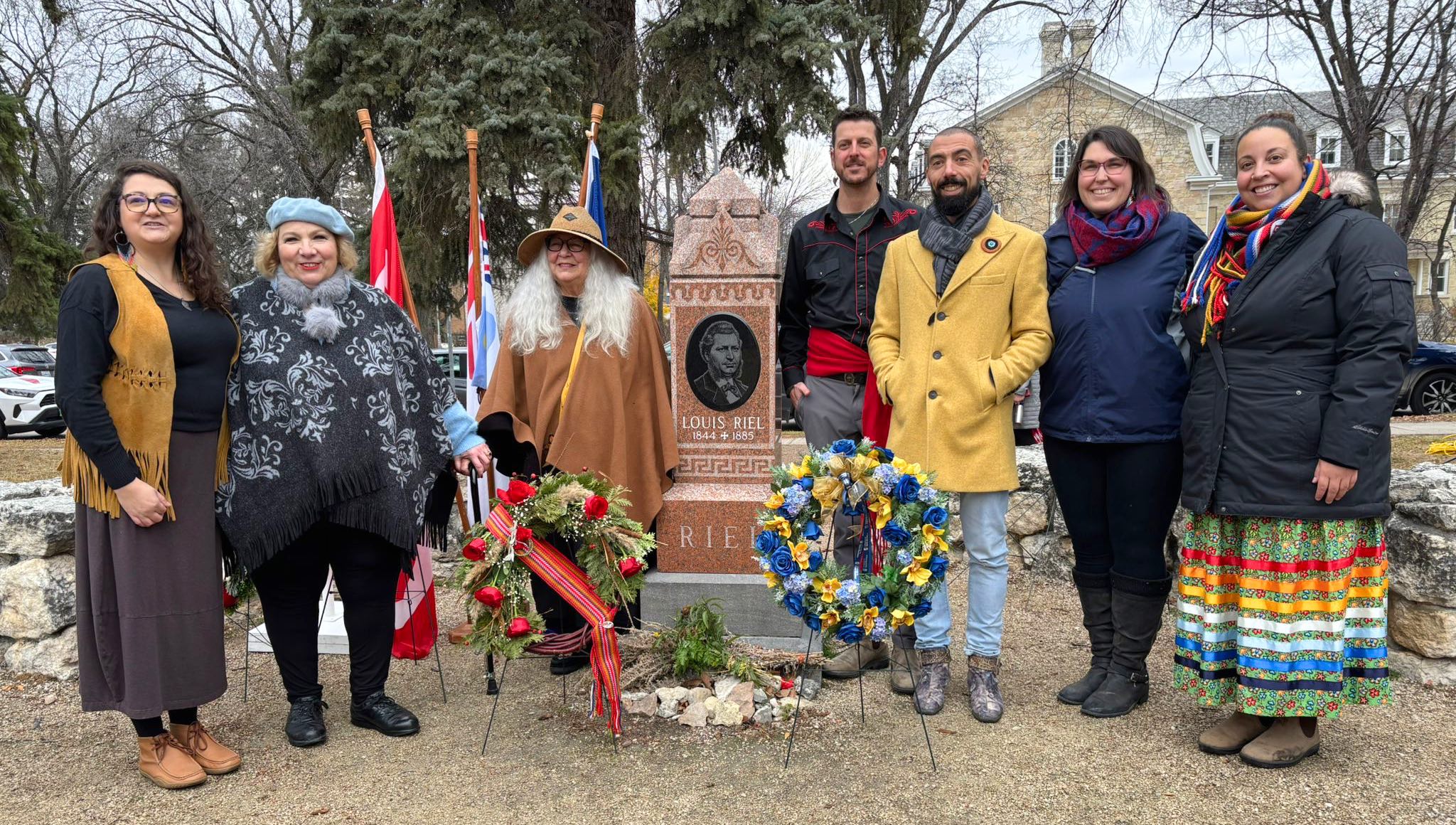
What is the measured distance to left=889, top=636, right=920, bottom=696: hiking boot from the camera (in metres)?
3.58

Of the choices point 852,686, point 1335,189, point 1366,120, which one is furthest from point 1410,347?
point 1366,120

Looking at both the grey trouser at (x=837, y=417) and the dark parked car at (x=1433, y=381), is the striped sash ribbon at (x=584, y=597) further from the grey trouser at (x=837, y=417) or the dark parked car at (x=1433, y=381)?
the dark parked car at (x=1433, y=381)

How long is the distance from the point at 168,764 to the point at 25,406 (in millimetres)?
14095

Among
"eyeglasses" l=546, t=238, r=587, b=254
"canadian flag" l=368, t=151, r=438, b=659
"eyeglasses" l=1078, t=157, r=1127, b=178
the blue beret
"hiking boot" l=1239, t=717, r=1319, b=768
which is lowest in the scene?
"hiking boot" l=1239, t=717, r=1319, b=768

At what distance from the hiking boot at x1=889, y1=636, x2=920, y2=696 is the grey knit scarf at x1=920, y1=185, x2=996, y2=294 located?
4.47ft

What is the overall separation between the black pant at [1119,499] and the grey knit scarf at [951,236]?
2.34 ft

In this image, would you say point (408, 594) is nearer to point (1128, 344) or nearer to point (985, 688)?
point (985, 688)

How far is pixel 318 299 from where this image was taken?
3.11 meters

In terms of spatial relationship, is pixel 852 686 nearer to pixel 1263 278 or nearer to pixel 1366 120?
pixel 1263 278

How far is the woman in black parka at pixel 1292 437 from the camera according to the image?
106 inches

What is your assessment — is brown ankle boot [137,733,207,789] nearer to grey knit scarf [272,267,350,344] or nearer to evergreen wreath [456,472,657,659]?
evergreen wreath [456,472,657,659]

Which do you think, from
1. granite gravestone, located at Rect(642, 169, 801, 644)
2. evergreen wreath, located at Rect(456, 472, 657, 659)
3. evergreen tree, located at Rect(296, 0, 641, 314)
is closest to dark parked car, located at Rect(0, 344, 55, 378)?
evergreen tree, located at Rect(296, 0, 641, 314)

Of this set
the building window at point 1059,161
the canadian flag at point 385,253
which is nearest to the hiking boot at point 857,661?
the canadian flag at point 385,253

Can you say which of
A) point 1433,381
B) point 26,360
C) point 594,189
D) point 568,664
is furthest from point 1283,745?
point 26,360
